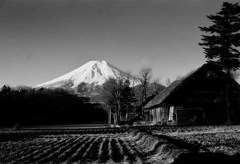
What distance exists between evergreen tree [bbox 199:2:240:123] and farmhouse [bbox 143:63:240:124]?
35.6 inches

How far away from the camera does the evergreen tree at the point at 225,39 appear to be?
3653 centimetres

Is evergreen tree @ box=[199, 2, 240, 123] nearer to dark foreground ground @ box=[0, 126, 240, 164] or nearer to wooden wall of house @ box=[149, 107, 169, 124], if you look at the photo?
wooden wall of house @ box=[149, 107, 169, 124]

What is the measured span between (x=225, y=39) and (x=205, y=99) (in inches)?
300

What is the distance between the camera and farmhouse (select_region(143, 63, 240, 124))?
37.9 m

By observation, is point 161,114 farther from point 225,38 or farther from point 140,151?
point 140,151

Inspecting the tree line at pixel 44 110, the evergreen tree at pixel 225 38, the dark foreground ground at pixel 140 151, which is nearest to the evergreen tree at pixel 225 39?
the evergreen tree at pixel 225 38

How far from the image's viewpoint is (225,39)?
37.2m

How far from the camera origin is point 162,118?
140 feet

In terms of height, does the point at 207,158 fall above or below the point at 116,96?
below

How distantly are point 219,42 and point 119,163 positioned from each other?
1205 inches

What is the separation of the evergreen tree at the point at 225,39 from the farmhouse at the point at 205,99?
2.97 ft

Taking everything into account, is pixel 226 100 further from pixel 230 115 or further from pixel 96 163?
pixel 96 163

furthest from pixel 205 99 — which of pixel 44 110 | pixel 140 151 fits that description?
pixel 44 110

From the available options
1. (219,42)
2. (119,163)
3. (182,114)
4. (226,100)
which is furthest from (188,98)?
(119,163)
